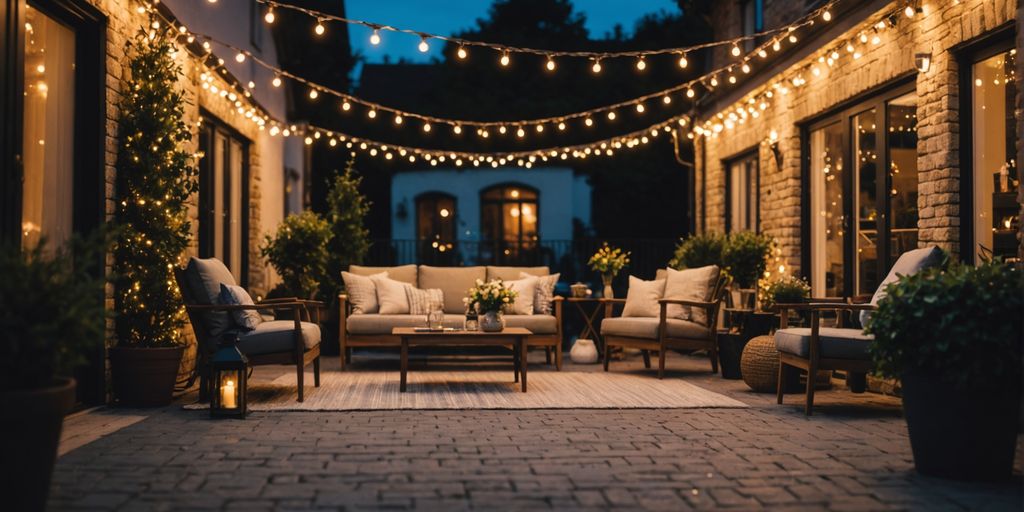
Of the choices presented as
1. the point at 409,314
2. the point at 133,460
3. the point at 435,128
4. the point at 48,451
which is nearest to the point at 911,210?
the point at 409,314

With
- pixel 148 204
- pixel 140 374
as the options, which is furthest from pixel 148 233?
pixel 140 374

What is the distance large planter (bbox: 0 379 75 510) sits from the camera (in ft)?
9.27

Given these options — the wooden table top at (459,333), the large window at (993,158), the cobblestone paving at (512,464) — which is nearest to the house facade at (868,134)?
the large window at (993,158)

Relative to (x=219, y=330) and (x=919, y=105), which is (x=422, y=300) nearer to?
(x=219, y=330)

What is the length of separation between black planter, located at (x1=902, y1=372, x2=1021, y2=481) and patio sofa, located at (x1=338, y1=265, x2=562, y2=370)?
4440 mm

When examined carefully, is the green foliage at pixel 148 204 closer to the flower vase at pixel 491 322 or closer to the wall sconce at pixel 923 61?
the flower vase at pixel 491 322

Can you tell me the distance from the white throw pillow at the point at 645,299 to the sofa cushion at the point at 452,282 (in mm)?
1519

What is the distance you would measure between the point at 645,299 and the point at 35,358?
6132mm

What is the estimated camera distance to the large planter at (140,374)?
226 inches

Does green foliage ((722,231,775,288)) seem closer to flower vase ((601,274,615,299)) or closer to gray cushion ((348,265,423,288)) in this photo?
flower vase ((601,274,615,299))

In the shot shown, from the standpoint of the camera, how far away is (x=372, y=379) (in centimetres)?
739

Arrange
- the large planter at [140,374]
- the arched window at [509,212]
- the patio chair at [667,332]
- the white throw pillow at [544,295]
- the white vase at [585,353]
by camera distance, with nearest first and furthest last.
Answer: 1. the large planter at [140,374]
2. the patio chair at [667,332]
3. the white throw pillow at [544,295]
4. the white vase at [585,353]
5. the arched window at [509,212]

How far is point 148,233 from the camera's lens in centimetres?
600

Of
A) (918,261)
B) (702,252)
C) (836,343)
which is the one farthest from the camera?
(702,252)
